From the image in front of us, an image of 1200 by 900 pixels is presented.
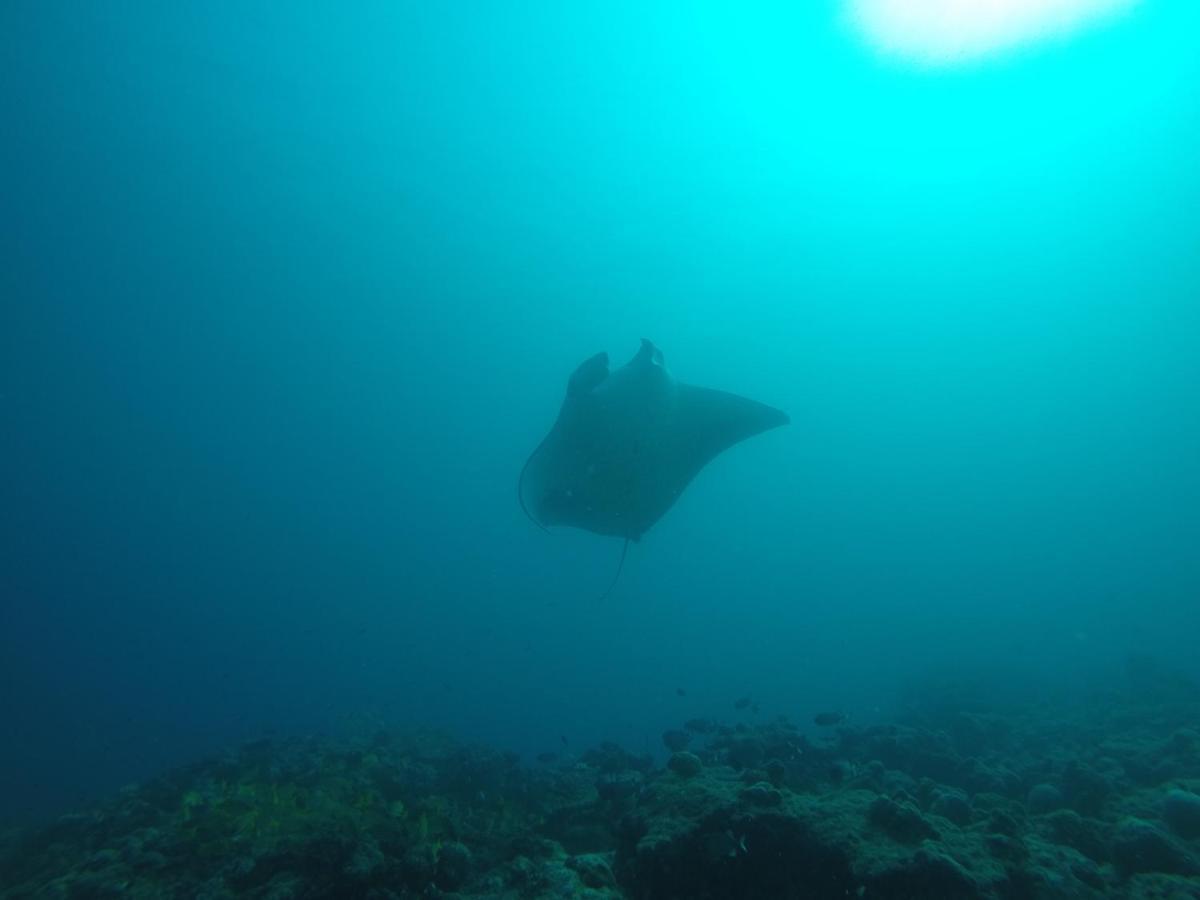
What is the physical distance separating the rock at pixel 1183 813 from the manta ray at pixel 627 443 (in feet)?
20.0

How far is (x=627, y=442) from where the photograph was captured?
8.81m

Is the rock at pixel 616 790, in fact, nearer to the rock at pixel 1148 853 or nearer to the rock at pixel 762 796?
the rock at pixel 762 796

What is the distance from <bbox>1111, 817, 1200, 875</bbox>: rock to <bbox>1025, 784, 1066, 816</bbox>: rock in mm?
2389

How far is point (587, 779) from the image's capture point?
10.5 m

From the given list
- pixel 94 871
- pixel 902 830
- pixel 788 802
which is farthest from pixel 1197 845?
pixel 94 871

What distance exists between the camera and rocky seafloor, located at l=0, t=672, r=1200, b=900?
4215 millimetres

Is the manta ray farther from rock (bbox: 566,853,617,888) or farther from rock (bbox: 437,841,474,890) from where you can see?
rock (bbox: 566,853,617,888)

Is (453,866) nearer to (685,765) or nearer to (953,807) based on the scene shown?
(685,765)

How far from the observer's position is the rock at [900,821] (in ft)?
14.2

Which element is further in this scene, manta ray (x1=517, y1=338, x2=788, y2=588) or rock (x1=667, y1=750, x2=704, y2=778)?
manta ray (x1=517, y1=338, x2=788, y2=588)

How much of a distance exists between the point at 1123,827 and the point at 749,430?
247 inches

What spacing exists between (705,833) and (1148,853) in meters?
3.83

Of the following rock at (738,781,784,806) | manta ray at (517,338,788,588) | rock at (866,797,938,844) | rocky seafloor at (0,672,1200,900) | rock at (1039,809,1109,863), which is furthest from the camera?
manta ray at (517,338,788,588)

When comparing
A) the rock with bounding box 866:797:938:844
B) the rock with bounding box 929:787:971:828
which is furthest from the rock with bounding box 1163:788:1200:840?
the rock with bounding box 866:797:938:844
